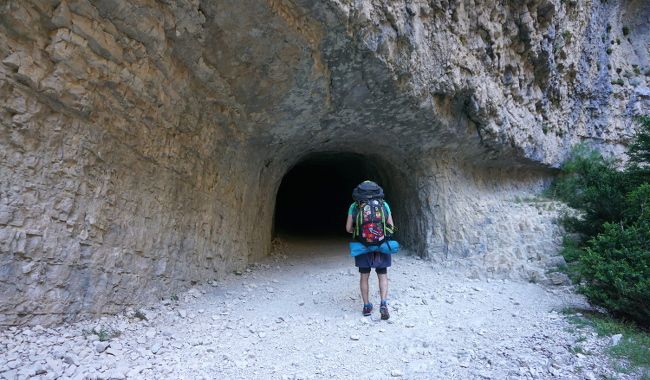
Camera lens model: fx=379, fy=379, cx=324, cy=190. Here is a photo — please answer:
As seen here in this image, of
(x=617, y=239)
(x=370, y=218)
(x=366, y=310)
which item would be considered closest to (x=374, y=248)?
(x=370, y=218)

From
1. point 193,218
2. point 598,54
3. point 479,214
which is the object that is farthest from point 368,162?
point 598,54

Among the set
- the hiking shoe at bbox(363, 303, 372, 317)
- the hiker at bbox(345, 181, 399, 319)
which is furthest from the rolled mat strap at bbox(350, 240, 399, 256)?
the hiking shoe at bbox(363, 303, 372, 317)

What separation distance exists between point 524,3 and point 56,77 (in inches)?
309

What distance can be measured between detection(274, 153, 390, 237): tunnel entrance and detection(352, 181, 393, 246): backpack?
20.4 ft

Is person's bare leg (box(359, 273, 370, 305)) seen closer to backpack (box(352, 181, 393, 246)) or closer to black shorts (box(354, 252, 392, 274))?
black shorts (box(354, 252, 392, 274))

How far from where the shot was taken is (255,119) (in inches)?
235

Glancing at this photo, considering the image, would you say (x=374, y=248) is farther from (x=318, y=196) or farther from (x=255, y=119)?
(x=318, y=196)

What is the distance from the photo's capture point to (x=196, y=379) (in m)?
3.07

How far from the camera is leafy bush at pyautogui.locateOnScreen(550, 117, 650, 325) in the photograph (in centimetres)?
402

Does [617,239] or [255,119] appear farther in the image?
[255,119]

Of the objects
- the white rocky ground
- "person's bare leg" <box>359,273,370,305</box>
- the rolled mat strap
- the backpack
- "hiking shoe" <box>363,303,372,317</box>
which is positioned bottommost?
the white rocky ground

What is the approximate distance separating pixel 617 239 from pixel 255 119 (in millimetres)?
5041

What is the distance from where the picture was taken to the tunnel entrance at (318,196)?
1227 cm

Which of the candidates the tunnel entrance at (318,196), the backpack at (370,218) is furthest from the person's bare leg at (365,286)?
the tunnel entrance at (318,196)
